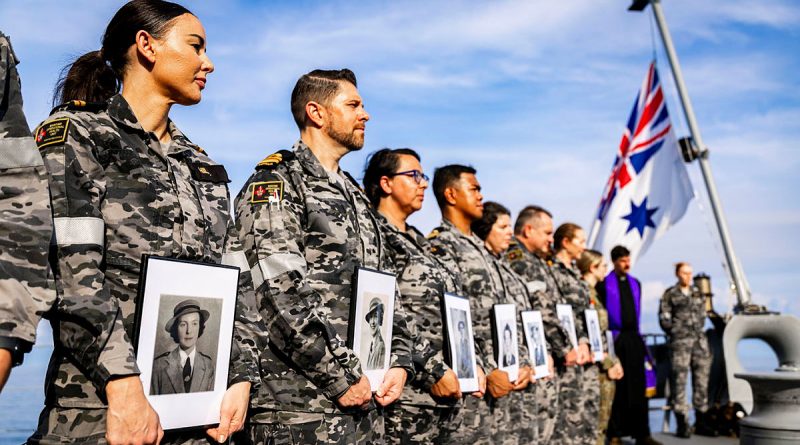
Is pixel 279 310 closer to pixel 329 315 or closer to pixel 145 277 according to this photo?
pixel 329 315

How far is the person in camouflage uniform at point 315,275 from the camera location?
99.5 inches

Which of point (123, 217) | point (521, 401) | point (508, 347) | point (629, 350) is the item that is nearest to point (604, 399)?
point (629, 350)

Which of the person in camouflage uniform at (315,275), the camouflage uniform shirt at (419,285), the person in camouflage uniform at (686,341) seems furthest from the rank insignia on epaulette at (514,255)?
the person in camouflage uniform at (686,341)

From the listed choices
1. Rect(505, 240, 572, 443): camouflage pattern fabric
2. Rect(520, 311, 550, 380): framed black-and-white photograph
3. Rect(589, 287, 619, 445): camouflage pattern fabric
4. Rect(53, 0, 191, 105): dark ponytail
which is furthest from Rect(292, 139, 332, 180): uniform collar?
Rect(589, 287, 619, 445): camouflage pattern fabric

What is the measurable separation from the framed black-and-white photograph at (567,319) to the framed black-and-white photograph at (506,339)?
1459 mm

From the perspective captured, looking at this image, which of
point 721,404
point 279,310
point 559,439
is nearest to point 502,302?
point 559,439

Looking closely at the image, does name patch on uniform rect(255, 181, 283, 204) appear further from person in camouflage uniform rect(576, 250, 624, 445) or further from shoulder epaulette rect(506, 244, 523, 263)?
person in camouflage uniform rect(576, 250, 624, 445)

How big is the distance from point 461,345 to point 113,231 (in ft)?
7.79

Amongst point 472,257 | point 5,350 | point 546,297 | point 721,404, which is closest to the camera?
point 5,350

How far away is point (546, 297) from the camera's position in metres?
6.13

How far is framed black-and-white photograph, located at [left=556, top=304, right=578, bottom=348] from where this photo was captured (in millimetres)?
6160

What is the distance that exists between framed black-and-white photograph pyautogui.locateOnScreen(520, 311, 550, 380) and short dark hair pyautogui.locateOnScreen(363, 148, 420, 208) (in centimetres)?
147

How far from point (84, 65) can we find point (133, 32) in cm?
22

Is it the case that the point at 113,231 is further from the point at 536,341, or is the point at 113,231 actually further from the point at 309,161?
the point at 536,341
